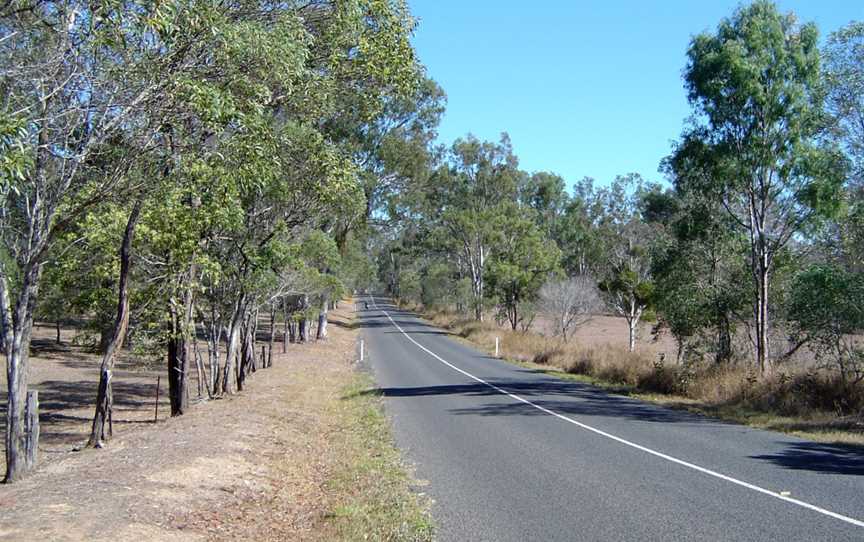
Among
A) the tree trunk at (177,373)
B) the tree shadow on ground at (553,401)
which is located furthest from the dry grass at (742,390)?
the tree trunk at (177,373)

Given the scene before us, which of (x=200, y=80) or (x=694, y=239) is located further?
(x=694, y=239)

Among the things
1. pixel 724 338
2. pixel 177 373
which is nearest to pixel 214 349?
pixel 177 373

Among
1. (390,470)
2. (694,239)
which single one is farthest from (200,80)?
(694,239)

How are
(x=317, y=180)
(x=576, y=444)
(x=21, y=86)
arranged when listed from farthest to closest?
1. (x=317, y=180)
2. (x=576, y=444)
3. (x=21, y=86)

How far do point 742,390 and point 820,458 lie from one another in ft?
24.2

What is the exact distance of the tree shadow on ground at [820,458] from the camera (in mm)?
9844

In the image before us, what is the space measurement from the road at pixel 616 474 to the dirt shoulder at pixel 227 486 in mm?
737

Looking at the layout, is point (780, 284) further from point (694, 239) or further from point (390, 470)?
point (390, 470)

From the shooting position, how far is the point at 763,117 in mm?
20094

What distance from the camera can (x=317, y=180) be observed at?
16.6m

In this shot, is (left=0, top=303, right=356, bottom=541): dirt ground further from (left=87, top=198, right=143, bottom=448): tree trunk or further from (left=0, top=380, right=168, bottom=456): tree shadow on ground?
(left=87, top=198, right=143, bottom=448): tree trunk

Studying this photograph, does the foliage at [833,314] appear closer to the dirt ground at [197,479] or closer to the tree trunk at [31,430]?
the dirt ground at [197,479]

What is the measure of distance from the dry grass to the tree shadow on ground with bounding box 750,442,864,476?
29.9 inches

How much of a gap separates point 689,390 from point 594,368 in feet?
23.1
